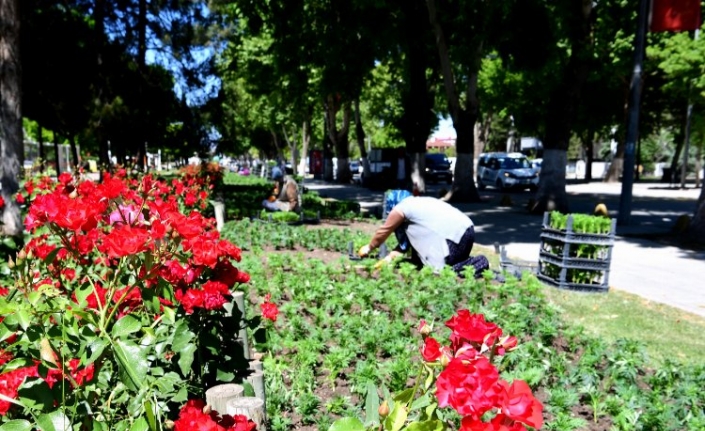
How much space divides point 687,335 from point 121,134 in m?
18.4

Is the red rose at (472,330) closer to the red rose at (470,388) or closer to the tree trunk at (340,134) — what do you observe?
the red rose at (470,388)

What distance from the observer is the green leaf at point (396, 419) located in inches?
51.2

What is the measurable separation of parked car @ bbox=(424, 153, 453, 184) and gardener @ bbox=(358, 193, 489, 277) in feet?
92.5

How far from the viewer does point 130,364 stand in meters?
1.54

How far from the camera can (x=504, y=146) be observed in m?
78.8

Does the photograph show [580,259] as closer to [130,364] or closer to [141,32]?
[130,364]

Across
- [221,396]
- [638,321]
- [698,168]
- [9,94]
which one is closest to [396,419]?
[221,396]

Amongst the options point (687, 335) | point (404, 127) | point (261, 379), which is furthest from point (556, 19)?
point (261, 379)

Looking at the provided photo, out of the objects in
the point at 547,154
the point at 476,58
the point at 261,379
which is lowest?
the point at 261,379

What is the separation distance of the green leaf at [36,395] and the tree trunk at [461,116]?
14.8 meters

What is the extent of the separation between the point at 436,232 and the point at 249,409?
4639 millimetres

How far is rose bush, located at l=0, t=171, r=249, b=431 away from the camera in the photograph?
1622 mm

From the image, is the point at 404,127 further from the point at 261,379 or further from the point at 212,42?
the point at 261,379

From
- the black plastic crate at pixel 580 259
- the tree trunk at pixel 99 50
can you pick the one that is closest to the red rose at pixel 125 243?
the black plastic crate at pixel 580 259
